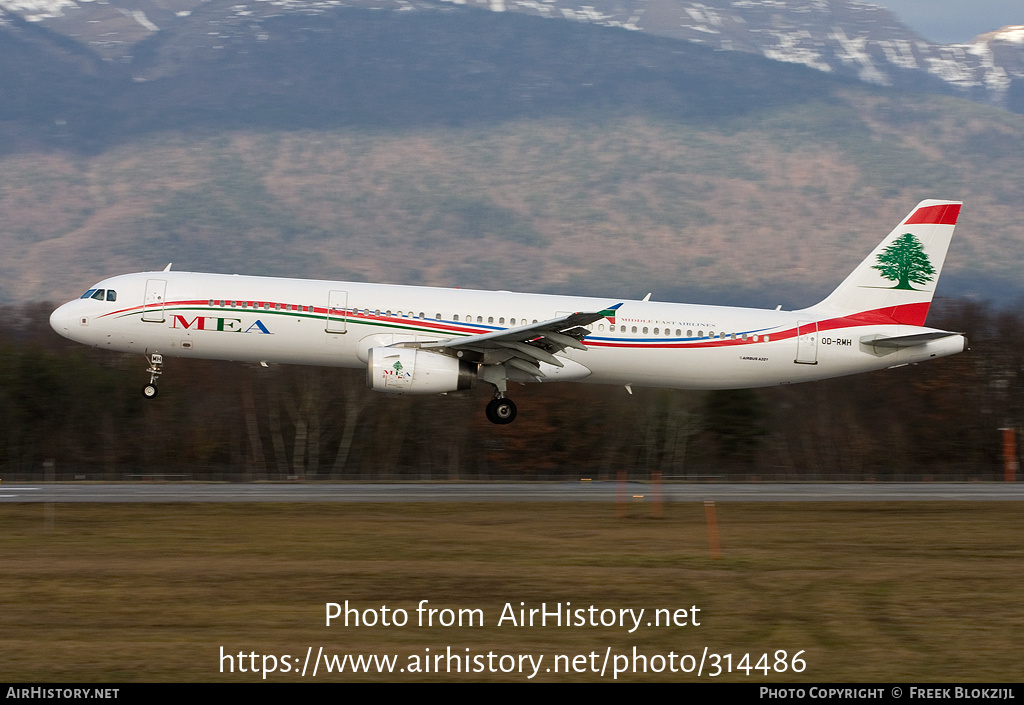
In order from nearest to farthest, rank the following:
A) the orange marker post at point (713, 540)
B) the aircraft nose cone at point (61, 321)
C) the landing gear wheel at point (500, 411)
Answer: the orange marker post at point (713, 540), the aircraft nose cone at point (61, 321), the landing gear wheel at point (500, 411)

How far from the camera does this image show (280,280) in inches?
1234

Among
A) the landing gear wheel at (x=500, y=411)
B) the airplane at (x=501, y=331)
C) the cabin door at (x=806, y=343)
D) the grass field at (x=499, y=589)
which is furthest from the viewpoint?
the cabin door at (x=806, y=343)

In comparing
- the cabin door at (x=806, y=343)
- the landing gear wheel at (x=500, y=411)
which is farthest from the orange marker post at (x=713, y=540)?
the cabin door at (x=806, y=343)

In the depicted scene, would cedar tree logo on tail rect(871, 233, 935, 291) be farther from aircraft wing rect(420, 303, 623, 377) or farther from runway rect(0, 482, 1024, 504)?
aircraft wing rect(420, 303, 623, 377)

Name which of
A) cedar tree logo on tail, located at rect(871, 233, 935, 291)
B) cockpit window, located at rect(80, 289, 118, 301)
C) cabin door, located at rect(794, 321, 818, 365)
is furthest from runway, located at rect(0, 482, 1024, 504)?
cedar tree logo on tail, located at rect(871, 233, 935, 291)

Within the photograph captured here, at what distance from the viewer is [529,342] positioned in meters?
30.8

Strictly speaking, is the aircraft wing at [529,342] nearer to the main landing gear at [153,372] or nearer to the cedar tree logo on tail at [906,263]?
the main landing gear at [153,372]

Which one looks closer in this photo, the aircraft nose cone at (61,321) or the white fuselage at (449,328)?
the white fuselage at (449,328)

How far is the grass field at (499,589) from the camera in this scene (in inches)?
492

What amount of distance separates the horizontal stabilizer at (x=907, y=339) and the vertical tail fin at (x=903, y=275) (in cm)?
95

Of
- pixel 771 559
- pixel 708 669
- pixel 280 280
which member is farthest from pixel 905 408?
pixel 708 669

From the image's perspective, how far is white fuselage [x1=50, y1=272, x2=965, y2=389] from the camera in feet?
101

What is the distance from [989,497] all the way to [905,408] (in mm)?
29118

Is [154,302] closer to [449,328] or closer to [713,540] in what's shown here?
[449,328]
